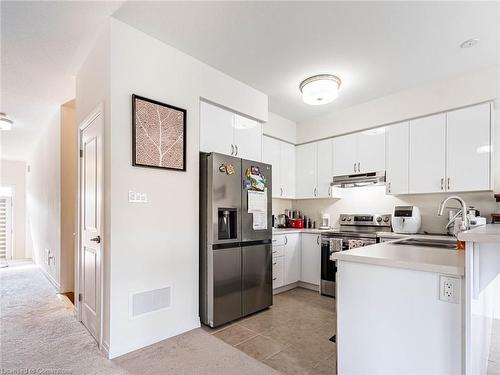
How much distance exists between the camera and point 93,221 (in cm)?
264

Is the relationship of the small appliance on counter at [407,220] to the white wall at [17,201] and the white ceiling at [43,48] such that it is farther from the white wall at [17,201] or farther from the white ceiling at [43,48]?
the white wall at [17,201]

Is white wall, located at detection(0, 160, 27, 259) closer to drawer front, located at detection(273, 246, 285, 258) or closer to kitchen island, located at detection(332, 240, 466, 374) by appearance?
drawer front, located at detection(273, 246, 285, 258)

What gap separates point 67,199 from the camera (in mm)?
4055

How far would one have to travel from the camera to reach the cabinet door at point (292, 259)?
4.00m

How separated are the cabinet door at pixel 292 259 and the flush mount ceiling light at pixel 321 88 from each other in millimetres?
1934

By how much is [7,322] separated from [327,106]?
473cm

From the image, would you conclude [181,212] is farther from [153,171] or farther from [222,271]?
[222,271]

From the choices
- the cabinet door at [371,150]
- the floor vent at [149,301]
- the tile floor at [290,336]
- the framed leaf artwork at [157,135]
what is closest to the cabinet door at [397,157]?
the cabinet door at [371,150]

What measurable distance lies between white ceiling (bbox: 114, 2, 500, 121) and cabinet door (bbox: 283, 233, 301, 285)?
7.15 feet

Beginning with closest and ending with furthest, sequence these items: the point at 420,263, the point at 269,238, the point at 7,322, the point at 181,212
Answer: the point at 420,263, the point at 181,212, the point at 7,322, the point at 269,238

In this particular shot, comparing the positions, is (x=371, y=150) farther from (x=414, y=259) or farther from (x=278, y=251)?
(x=414, y=259)

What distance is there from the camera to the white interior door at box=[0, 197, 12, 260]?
7113 mm

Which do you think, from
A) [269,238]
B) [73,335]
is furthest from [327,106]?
[73,335]

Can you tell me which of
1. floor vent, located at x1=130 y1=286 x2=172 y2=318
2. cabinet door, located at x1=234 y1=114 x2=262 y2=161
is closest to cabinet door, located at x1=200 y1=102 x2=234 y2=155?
cabinet door, located at x1=234 y1=114 x2=262 y2=161
